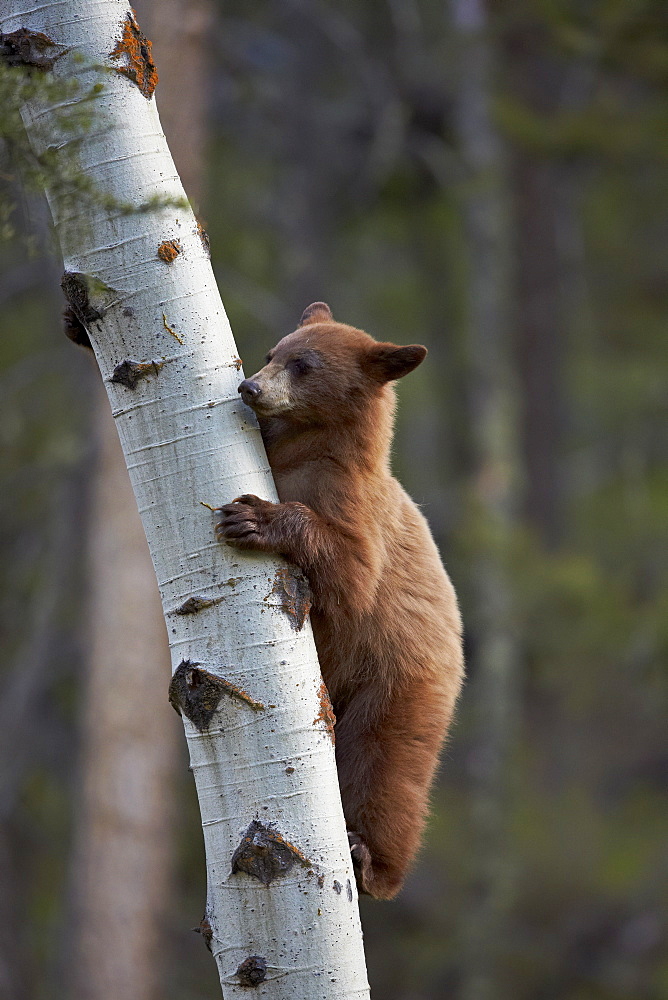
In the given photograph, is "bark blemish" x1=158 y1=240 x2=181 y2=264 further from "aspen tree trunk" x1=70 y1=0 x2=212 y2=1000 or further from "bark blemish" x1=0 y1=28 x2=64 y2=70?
"aspen tree trunk" x1=70 y1=0 x2=212 y2=1000

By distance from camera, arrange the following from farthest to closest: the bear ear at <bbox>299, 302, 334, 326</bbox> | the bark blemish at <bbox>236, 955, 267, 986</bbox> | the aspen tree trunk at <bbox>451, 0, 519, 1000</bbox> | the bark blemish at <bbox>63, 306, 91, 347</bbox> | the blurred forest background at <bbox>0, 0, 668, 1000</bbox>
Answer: the aspen tree trunk at <bbox>451, 0, 519, 1000</bbox> → the blurred forest background at <bbox>0, 0, 668, 1000</bbox> → the bear ear at <bbox>299, 302, 334, 326</bbox> → the bark blemish at <bbox>63, 306, 91, 347</bbox> → the bark blemish at <bbox>236, 955, 267, 986</bbox>

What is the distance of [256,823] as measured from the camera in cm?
211

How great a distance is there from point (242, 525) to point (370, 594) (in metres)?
0.76

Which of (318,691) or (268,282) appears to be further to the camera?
(268,282)

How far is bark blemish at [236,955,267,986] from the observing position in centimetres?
207

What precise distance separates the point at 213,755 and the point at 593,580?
7075 mm

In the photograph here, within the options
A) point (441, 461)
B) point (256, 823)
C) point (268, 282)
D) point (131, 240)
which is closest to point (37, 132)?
point (131, 240)

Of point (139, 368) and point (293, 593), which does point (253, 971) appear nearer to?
point (293, 593)

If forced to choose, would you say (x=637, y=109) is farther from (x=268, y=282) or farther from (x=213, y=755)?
(x=213, y=755)

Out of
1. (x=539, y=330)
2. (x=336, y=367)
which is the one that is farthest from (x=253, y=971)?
(x=539, y=330)

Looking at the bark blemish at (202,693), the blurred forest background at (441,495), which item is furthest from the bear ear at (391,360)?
the blurred forest background at (441,495)

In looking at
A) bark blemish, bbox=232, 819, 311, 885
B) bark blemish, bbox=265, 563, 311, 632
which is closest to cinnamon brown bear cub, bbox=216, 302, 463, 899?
bark blemish, bbox=265, 563, 311, 632

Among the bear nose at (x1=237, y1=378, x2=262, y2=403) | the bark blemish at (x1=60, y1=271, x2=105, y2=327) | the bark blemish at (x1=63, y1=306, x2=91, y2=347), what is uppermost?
the bark blemish at (x1=63, y1=306, x2=91, y2=347)

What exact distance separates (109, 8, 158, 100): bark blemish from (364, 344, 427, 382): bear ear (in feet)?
3.66
